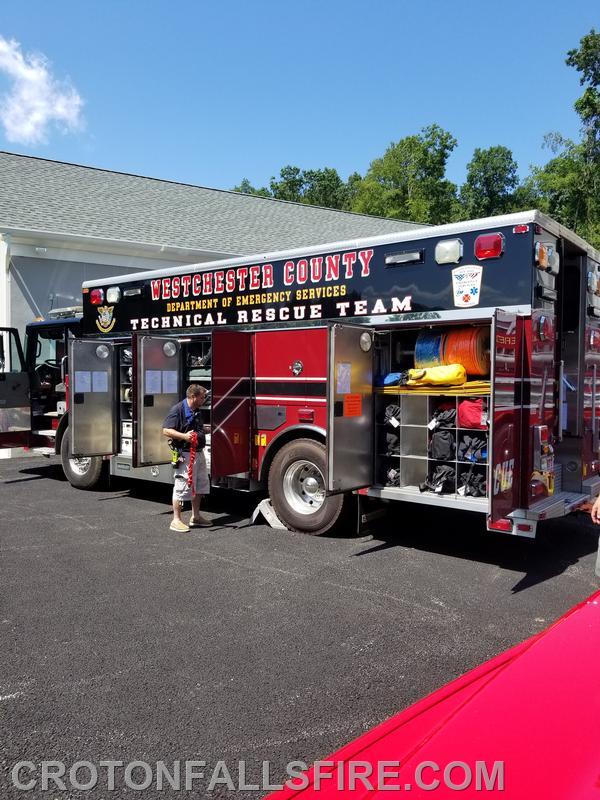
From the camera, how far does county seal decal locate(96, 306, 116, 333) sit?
32.8 ft

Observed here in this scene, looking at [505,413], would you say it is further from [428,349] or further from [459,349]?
[428,349]

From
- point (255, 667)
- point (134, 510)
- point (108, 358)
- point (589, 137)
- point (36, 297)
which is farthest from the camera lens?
point (589, 137)

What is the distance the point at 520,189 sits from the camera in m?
48.8

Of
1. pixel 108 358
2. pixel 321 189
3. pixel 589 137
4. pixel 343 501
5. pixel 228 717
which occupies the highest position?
pixel 321 189

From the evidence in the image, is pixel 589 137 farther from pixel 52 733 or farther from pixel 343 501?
pixel 52 733

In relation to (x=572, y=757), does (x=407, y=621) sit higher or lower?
lower

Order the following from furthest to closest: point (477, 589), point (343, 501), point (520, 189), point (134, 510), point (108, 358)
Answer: point (520, 189) < point (108, 358) < point (134, 510) < point (343, 501) < point (477, 589)

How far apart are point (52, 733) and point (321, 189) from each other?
68.0 m

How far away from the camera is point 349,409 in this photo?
6.84 m

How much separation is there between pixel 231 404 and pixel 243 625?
3.38m

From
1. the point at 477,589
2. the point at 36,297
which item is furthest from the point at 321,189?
the point at 477,589

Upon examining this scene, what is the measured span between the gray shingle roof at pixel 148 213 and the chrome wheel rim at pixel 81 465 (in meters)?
6.51

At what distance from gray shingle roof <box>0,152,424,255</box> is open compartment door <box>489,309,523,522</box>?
11850 millimetres

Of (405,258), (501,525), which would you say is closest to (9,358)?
(405,258)
